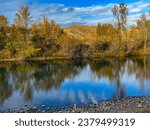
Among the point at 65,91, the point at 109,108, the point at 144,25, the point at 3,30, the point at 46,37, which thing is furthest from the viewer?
the point at 144,25

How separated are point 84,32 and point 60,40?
59.7ft

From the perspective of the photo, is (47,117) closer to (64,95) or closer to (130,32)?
(64,95)

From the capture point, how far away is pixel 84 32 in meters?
65.7

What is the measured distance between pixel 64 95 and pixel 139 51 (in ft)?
117

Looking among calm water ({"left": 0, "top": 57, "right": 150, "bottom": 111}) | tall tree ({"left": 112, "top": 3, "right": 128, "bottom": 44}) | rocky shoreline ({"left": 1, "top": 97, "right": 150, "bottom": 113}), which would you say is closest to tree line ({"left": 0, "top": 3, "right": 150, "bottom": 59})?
tall tree ({"left": 112, "top": 3, "right": 128, "bottom": 44})

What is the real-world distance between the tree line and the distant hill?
17.7 inches

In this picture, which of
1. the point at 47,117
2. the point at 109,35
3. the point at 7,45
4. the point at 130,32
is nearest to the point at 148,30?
the point at 130,32

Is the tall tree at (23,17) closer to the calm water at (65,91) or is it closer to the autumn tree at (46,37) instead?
the autumn tree at (46,37)

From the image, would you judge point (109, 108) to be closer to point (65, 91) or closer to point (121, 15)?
point (65, 91)

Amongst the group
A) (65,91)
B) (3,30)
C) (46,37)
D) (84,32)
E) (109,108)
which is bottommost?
(65,91)

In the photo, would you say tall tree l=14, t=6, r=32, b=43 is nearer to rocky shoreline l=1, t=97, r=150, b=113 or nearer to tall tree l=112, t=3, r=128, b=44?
tall tree l=112, t=3, r=128, b=44

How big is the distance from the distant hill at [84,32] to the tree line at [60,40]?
0.45 metres

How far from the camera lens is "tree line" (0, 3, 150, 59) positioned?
46344 millimetres

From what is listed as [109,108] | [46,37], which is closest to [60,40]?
[46,37]
